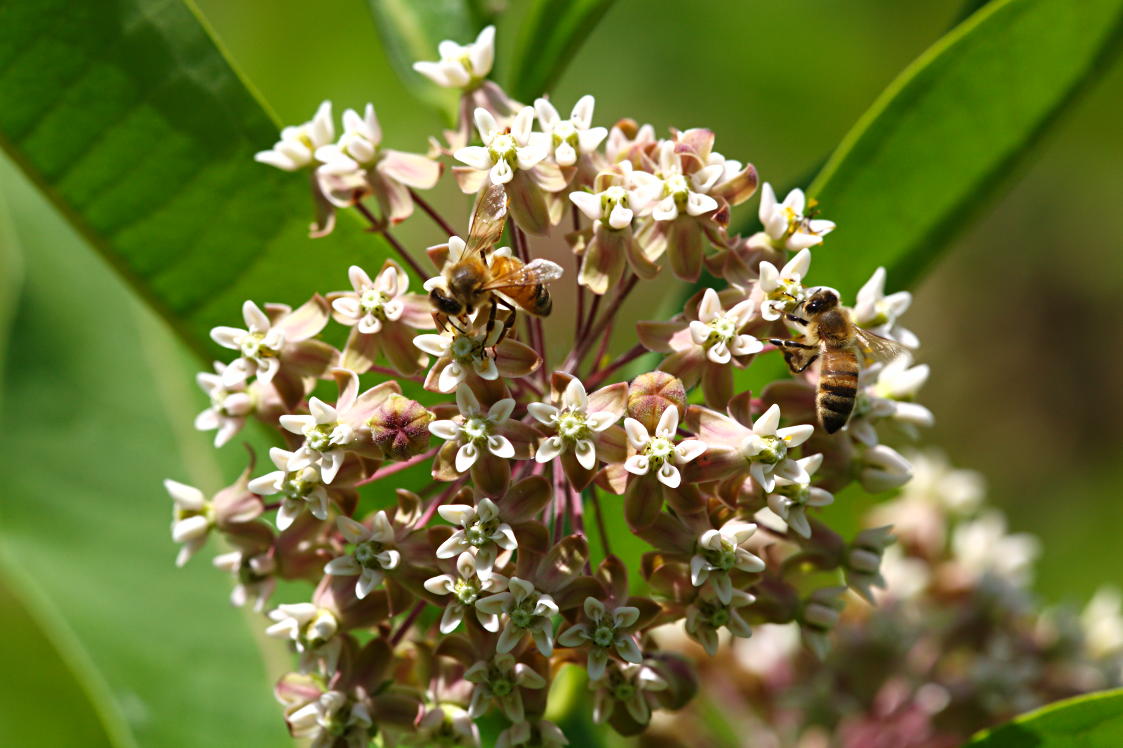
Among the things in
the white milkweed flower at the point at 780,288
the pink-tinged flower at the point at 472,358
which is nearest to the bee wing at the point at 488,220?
the pink-tinged flower at the point at 472,358

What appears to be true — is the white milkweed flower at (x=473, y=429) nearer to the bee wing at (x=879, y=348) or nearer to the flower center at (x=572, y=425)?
the flower center at (x=572, y=425)

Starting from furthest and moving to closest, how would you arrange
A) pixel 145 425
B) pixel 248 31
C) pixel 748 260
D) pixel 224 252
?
pixel 248 31 < pixel 145 425 < pixel 224 252 < pixel 748 260

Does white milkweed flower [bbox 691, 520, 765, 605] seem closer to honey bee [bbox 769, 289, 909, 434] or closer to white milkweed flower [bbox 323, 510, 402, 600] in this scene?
honey bee [bbox 769, 289, 909, 434]

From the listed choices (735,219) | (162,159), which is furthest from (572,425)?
(735,219)

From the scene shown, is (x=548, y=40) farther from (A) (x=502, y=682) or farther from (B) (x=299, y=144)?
(A) (x=502, y=682)

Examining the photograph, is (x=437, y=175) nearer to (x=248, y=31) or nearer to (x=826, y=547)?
(x=826, y=547)

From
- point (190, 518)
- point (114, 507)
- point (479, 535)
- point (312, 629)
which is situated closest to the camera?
point (479, 535)

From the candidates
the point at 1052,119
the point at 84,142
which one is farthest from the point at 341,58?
the point at 1052,119

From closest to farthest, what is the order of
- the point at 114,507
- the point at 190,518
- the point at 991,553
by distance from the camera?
the point at 190,518, the point at 114,507, the point at 991,553
